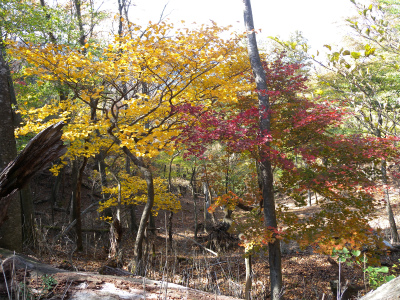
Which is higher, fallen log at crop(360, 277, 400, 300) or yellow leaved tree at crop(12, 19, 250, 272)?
yellow leaved tree at crop(12, 19, 250, 272)

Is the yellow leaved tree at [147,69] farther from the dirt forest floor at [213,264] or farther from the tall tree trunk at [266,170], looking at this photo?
the dirt forest floor at [213,264]

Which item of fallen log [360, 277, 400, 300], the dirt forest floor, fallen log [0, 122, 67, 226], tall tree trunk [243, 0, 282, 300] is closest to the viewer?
fallen log [360, 277, 400, 300]

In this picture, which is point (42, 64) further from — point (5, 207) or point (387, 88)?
point (387, 88)

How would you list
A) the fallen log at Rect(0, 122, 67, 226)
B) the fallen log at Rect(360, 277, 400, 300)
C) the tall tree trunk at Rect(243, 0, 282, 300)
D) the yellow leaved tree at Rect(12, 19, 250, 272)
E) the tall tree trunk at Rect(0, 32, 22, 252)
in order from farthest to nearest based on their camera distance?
the tall tree trunk at Rect(243, 0, 282, 300), the yellow leaved tree at Rect(12, 19, 250, 272), the tall tree trunk at Rect(0, 32, 22, 252), the fallen log at Rect(0, 122, 67, 226), the fallen log at Rect(360, 277, 400, 300)

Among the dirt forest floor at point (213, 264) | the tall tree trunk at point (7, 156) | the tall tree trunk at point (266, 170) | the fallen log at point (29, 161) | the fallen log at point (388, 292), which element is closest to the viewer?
the fallen log at point (388, 292)

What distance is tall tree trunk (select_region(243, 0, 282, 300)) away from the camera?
5.61 metres

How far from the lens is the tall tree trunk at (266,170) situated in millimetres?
5613

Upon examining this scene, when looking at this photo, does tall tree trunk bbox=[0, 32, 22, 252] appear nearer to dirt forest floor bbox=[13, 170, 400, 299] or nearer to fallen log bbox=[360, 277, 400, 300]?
dirt forest floor bbox=[13, 170, 400, 299]

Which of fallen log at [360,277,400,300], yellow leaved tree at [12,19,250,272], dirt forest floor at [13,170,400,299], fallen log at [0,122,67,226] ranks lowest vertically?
dirt forest floor at [13,170,400,299]

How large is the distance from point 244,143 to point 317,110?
5.79 ft

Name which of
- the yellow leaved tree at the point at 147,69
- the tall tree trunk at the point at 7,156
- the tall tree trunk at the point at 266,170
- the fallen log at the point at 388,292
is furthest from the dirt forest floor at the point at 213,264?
the fallen log at the point at 388,292

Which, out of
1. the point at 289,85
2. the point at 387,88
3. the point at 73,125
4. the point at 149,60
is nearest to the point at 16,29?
the point at 73,125

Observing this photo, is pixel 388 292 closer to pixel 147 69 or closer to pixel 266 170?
pixel 266 170

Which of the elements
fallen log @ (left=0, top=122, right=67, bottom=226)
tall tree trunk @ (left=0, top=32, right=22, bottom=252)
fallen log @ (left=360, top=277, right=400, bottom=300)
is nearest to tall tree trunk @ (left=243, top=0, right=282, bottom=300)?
fallen log @ (left=0, top=122, right=67, bottom=226)
